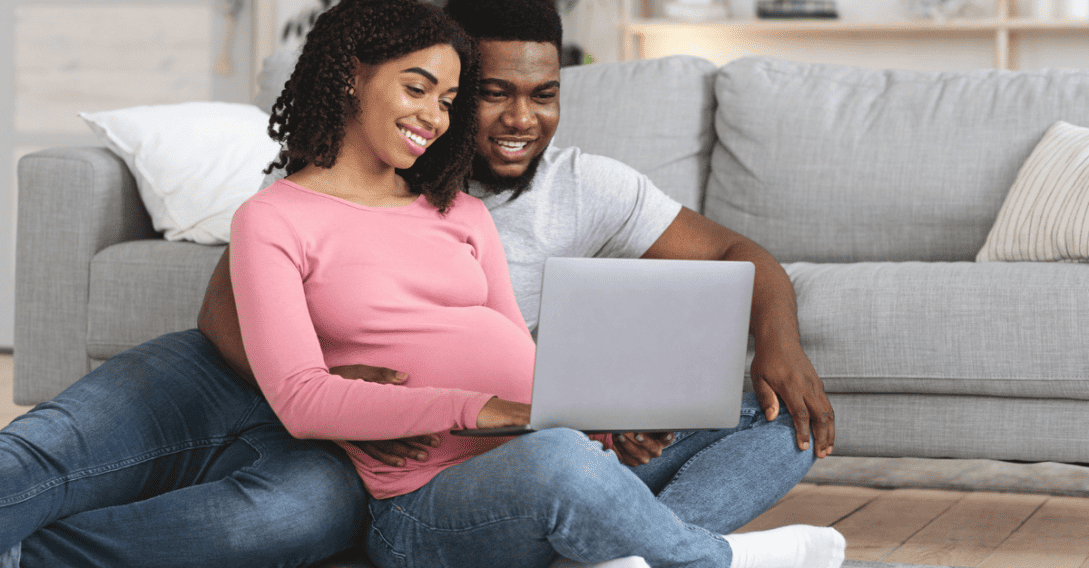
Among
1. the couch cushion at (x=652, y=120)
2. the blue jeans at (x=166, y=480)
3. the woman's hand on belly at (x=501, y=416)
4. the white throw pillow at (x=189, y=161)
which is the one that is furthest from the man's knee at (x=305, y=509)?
the couch cushion at (x=652, y=120)

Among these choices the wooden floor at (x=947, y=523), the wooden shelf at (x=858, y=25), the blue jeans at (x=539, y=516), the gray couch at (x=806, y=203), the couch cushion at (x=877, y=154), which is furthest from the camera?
the wooden shelf at (x=858, y=25)

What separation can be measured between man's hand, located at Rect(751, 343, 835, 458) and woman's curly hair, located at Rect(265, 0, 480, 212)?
0.48 metres

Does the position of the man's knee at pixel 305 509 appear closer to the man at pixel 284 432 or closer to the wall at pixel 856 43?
the man at pixel 284 432

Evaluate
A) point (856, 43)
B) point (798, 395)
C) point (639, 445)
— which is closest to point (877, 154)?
point (798, 395)

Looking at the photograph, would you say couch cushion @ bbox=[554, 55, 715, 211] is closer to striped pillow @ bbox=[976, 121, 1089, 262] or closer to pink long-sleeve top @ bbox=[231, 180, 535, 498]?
striped pillow @ bbox=[976, 121, 1089, 262]

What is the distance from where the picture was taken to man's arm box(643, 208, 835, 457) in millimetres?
1339

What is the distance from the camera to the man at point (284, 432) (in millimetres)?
1175

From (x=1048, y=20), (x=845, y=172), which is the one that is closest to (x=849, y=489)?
(x=845, y=172)

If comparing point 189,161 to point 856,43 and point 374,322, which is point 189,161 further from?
point 856,43

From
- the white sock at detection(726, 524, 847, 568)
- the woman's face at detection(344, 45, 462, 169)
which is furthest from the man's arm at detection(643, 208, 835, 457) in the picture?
the woman's face at detection(344, 45, 462, 169)

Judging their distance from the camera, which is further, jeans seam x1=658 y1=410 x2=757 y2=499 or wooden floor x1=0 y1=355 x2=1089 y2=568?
wooden floor x1=0 y1=355 x2=1089 y2=568

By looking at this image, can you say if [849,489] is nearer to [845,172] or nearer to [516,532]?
[845,172]

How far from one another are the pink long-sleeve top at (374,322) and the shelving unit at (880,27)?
256 centimetres

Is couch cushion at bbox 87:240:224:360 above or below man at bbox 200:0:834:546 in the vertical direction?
below
